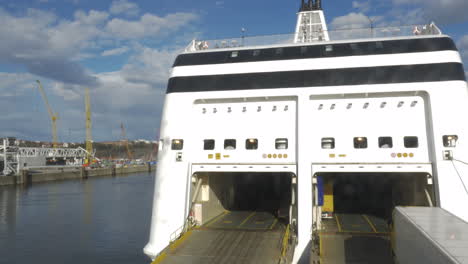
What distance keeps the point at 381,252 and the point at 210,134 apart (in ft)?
19.6

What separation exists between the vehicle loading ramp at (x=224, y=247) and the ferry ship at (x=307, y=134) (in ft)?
0.10

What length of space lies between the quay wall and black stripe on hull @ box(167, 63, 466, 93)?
5358 cm

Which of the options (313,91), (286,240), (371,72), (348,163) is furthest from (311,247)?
(371,72)

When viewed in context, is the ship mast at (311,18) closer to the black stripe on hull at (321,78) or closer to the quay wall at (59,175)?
the black stripe on hull at (321,78)

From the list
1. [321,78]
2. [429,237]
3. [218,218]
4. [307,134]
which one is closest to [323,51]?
[321,78]

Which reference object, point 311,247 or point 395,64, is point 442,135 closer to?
point 395,64

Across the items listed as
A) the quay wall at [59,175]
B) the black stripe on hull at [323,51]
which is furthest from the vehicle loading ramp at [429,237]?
the quay wall at [59,175]

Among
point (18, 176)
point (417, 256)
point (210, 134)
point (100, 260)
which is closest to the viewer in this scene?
point (417, 256)

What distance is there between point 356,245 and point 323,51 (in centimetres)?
593

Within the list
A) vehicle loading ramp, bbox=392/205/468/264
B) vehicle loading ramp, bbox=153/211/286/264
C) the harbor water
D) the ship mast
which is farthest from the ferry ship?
the harbor water

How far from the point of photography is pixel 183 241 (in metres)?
10.3

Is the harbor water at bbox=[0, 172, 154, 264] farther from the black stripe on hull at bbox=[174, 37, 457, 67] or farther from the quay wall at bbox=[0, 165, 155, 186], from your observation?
the quay wall at bbox=[0, 165, 155, 186]

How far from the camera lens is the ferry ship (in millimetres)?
10172

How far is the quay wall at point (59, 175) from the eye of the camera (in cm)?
5619
